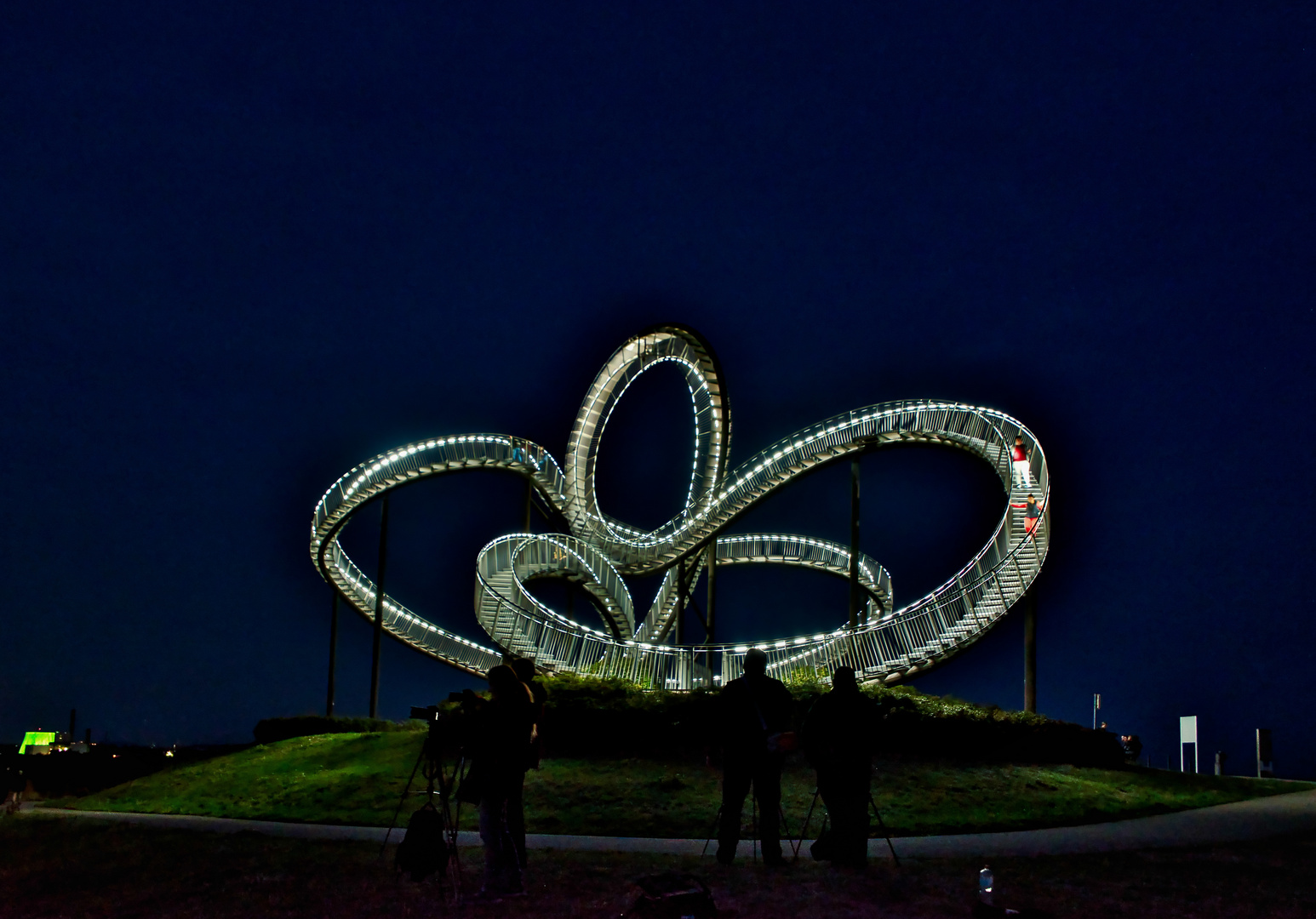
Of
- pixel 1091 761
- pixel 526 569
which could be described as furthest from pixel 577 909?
pixel 526 569

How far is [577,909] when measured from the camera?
7535 mm

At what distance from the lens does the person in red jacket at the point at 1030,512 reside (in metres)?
23.8

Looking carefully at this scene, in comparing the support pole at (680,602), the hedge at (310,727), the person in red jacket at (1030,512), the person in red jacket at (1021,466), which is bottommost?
the hedge at (310,727)

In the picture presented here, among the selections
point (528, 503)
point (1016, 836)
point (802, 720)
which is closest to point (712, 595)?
point (528, 503)

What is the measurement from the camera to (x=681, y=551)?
3428cm

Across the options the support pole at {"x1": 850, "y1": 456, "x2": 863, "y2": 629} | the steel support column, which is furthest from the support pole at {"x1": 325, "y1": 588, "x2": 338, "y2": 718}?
the support pole at {"x1": 850, "y1": 456, "x2": 863, "y2": 629}

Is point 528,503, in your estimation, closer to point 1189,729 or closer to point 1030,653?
point 1030,653

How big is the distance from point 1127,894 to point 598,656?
18.4 metres

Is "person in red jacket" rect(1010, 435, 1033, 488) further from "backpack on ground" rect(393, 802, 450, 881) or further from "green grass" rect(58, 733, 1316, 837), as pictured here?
"backpack on ground" rect(393, 802, 450, 881)

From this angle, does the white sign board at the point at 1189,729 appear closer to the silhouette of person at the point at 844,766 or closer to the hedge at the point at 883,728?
the hedge at the point at 883,728

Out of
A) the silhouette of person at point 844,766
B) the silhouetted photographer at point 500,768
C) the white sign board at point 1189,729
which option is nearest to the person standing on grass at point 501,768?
the silhouetted photographer at point 500,768

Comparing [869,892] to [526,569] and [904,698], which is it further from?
[526,569]

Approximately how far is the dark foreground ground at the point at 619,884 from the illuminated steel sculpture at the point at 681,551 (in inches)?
494

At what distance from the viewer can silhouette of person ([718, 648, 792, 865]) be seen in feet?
30.4
